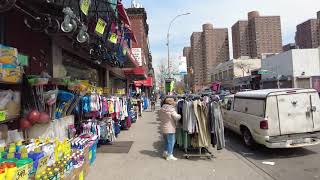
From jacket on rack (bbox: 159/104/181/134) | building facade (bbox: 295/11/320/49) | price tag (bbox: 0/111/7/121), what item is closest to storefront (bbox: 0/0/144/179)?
price tag (bbox: 0/111/7/121)

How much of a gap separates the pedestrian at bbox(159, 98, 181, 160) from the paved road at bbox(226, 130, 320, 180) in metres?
2.18

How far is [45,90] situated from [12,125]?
1171 millimetres

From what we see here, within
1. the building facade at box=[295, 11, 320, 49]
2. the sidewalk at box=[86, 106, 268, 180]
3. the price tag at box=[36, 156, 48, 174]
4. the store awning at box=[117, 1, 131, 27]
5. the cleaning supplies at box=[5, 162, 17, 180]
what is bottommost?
the sidewalk at box=[86, 106, 268, 180]

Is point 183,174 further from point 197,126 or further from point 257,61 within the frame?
point 257,61

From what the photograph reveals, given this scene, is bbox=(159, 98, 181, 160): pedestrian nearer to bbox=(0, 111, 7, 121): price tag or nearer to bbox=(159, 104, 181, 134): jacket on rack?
bbox=(159, 104, 181, 134): jacket on rack

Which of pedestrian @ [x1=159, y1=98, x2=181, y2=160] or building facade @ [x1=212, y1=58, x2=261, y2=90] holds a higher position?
building facade @ [x1=212, y1=58, x2=261, y2=90]

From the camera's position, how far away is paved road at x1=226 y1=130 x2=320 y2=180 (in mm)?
7079

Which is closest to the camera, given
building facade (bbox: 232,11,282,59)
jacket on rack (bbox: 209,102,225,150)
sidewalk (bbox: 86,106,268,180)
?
sidewalk (bbox: 86,106,268,180)

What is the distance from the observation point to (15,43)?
7238mm

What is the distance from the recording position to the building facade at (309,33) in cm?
9812

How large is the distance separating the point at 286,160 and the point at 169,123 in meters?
3.28

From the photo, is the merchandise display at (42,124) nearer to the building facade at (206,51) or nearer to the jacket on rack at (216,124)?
the jacket on rack at (216,124)

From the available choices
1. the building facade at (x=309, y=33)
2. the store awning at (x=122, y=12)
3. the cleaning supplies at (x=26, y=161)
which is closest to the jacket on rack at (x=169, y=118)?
the cleaning supplies at (x=26, y=161)

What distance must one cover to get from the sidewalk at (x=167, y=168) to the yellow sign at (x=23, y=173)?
2.72 metres
